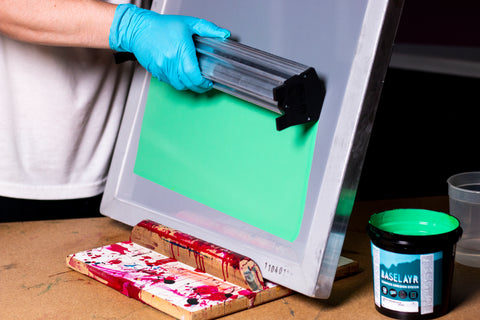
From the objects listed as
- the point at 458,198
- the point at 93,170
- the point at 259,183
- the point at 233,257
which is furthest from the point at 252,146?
the point at 93,170

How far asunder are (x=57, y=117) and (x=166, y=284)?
21.5 inches

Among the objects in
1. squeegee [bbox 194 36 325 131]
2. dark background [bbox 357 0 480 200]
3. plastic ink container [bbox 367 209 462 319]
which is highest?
squeegee [bbox 194 36 325 131]

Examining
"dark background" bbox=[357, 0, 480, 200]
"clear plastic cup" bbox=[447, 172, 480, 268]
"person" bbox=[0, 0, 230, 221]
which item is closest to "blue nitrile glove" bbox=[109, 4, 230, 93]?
"person" bbox=[0, 0, 230, 221]

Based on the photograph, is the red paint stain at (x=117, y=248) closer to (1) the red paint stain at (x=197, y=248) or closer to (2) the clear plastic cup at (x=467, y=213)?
(1) the red paint stain at (x=197, y=248)

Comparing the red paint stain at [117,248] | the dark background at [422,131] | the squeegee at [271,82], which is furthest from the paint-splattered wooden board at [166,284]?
the dark background at [422,131]

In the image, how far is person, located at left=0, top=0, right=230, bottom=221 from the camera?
1.13m

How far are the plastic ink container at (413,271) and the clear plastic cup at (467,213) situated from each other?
156mm

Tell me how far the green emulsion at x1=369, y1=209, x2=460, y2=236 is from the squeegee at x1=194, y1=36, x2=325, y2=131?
0.20 meters

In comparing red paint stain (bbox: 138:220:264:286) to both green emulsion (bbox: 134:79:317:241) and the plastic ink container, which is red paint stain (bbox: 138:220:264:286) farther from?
the plastic ink container

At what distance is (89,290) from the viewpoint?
985 millimetres

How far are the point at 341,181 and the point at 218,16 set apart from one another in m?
0.43

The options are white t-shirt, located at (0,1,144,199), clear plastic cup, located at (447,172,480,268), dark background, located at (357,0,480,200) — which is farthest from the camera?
dark background, located at (357,0,480,200)

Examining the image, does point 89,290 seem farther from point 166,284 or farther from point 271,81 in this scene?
point 271,81

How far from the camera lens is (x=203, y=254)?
1007mm
